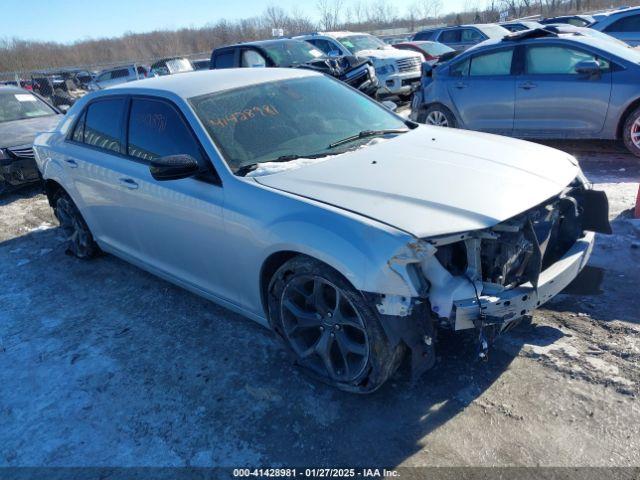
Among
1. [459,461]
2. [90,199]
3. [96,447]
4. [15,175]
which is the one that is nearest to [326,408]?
[459,461]

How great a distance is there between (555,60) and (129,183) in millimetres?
5952

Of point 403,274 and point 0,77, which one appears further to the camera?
point 0,77

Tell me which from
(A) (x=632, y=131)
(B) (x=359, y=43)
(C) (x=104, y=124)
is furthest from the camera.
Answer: (B) (x=359, y=43)

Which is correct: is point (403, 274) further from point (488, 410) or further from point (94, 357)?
point (94, 357)

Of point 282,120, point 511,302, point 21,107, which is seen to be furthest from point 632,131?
point 21,107

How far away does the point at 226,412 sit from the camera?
2.86 meters

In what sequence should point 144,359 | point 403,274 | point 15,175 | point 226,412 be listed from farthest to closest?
point 15,175 < point 144,359 < point 226,412 < point 403,274

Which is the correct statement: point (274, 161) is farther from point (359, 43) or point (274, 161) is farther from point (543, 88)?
point (359, 43)

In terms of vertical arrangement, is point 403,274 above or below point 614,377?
above

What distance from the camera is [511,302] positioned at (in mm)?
2469

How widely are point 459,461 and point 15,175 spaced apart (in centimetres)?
790

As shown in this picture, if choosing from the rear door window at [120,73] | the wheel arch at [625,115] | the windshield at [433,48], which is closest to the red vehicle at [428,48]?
the windshield at [433,48]

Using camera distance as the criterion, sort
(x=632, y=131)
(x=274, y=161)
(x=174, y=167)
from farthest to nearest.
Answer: (x=632, y=131) → (x=274, y=161) → (x=174, y=167)

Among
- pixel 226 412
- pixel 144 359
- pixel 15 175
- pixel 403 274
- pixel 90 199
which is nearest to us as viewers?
pixel 403 274
